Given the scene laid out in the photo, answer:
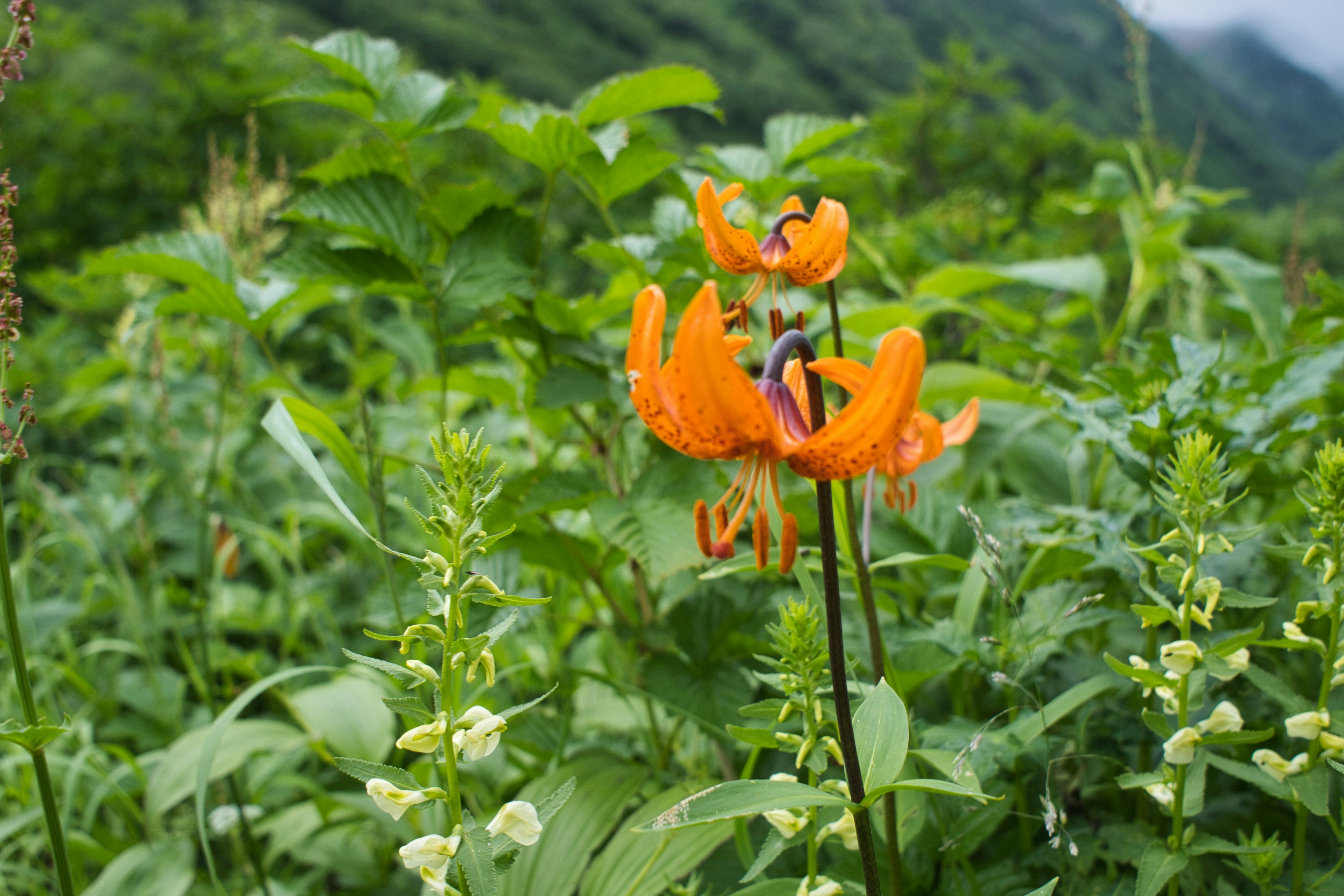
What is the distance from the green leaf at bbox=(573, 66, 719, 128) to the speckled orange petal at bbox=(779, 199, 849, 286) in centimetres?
44

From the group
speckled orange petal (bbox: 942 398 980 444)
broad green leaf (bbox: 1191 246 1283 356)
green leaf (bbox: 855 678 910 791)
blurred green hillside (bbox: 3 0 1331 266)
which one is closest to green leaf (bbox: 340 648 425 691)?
green leaf (bbox: 855 678 910 791)

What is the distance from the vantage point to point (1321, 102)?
17.6m

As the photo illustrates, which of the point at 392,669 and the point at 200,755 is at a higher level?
the point at 392,669

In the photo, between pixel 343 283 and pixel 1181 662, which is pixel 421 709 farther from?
pixel 343 283

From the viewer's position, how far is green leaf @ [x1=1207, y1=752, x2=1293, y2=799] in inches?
28.6

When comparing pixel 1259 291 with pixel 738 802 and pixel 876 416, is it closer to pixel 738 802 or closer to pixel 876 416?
pixel 876 416

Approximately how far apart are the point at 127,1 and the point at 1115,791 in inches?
437

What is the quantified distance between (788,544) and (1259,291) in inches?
65.0

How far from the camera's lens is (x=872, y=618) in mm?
807

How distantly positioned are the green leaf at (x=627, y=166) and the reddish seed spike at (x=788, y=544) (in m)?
0.66

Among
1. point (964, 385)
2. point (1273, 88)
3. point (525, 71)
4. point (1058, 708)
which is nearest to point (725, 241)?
point (1058, 708)

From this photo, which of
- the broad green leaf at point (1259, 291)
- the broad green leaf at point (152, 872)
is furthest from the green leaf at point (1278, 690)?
the broad green leaf at point (152, 872)

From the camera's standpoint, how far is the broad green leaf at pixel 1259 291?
1.62 metres

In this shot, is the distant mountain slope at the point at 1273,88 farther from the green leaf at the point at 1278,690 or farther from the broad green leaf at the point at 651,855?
the broad green leaf at the point at 651,855
